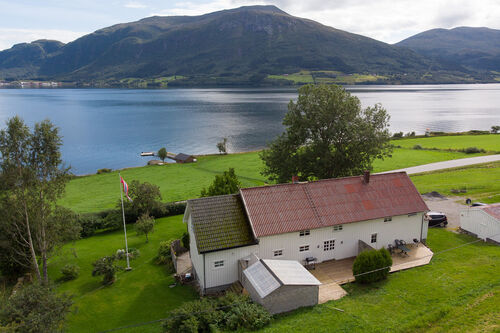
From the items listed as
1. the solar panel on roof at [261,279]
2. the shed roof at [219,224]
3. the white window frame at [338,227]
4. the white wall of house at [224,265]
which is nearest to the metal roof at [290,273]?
the solar panel on roof at [261,279]

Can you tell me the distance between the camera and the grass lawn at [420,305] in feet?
56.0

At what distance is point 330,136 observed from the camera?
131 ft

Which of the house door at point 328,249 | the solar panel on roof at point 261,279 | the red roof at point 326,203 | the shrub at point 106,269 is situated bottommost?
the shrub at point 106,269

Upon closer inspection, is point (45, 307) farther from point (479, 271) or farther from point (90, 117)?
point (90, 117)

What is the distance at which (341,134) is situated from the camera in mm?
39875

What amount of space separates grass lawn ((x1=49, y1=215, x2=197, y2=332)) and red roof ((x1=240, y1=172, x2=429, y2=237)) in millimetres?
8113

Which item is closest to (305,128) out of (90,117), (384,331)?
(384,331)

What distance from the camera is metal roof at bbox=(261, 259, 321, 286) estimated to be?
20.0 m

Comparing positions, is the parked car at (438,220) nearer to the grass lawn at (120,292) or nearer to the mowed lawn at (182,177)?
the grass lawn at (120,292)

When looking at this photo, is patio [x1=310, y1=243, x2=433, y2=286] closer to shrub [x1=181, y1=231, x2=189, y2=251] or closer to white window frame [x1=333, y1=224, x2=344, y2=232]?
white window frame [x1=333, y1=224, x2=344, y2=232]

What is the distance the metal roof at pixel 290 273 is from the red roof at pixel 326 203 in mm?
2729

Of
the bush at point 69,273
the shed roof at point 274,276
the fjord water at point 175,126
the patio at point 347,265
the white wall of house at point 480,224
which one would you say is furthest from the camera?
the fjord water at point 175,126

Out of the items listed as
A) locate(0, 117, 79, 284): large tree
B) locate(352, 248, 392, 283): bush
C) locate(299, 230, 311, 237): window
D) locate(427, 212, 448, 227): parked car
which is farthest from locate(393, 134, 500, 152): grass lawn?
locate(0, 117, 79, 284): large tree

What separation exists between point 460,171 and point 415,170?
25.1ft
